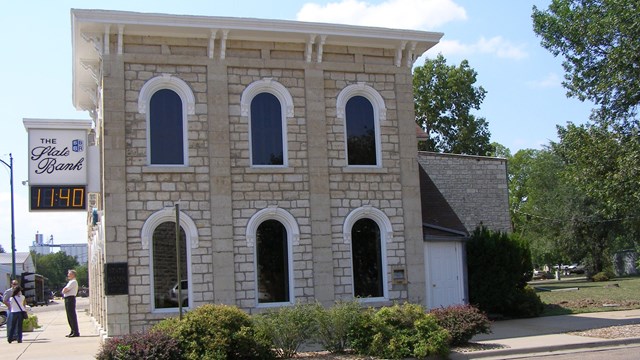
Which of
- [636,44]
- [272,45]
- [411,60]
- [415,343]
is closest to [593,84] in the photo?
[636,44]

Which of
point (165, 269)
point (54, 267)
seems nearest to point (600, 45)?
point (165, 269)

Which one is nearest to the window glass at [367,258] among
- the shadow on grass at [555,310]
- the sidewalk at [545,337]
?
the sidewalk at [545,337]

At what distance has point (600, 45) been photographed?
22.1 meters

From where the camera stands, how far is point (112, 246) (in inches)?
613

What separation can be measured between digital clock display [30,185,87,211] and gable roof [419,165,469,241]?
8.48 m

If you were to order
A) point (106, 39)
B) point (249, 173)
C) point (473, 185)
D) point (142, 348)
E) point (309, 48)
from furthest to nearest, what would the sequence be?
point (473, 185), point (309, 48), point (249, 173), point (106, 39), point (142, 348)

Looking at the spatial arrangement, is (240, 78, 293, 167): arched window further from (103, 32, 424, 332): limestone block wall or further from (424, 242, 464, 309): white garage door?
(424, 242, 464, 309): white garage door

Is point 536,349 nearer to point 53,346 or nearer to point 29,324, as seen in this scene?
point 53,346

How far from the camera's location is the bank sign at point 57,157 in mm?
16375

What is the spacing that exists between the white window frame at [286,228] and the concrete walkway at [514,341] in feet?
12.5

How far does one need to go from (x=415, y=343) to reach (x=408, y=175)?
208 inches

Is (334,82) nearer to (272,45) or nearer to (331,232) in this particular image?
(272,45)

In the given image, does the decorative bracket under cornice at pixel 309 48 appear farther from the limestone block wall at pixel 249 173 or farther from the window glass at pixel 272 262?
the window glass at pixel 272 262

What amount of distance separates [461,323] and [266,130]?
20.7ft
